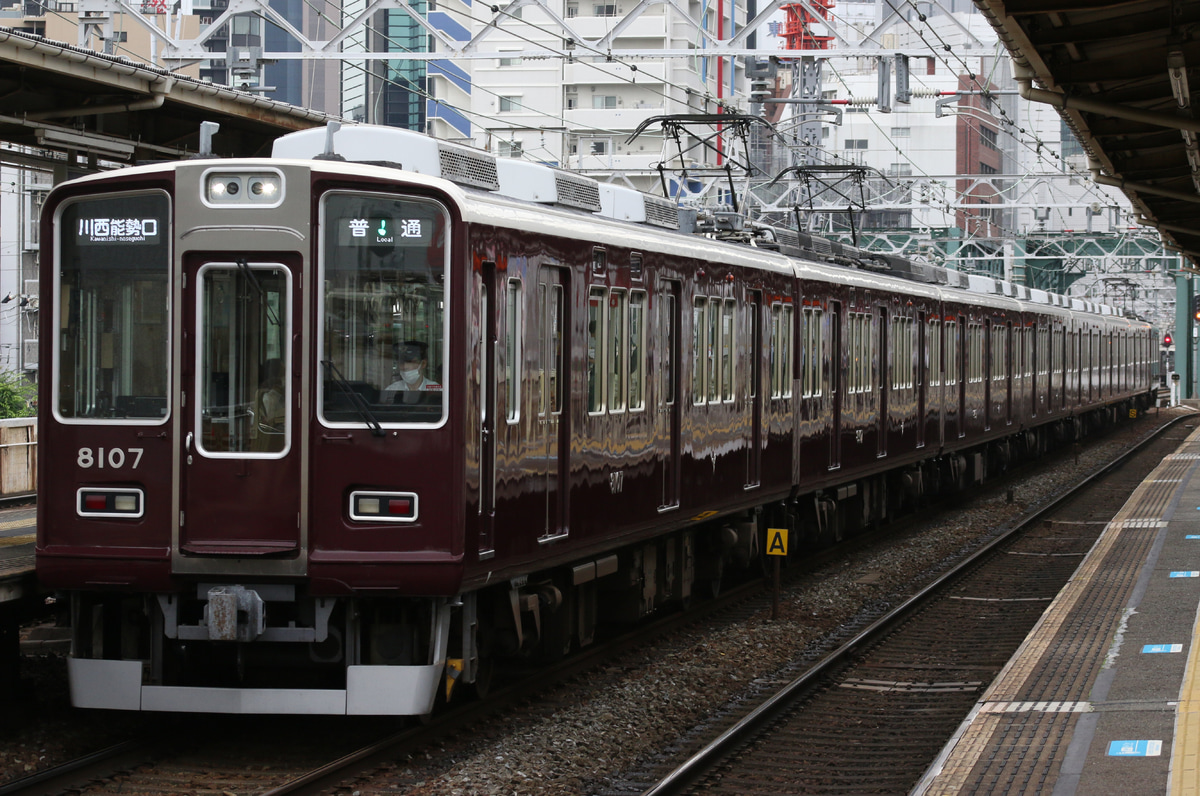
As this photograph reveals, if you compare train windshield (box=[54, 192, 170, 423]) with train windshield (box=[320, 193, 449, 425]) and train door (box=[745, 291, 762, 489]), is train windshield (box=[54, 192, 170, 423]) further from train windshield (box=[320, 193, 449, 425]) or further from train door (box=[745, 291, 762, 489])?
train door (box=[745, 291, 762, 489])

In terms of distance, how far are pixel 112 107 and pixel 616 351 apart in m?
4.50

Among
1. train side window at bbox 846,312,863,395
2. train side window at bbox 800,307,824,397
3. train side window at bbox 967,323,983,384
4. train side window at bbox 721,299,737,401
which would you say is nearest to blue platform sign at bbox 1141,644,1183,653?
train side window at bbox 721,299,737,401

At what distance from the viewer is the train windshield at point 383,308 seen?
24.3ft

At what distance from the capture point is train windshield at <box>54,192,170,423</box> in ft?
24.6

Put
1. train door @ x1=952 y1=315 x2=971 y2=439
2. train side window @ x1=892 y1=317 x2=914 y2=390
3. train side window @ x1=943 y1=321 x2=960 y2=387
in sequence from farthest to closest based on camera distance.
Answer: train door @ x1=952 y1=315 x2=971 y2=439 → train side window @ x1=943 y1=321 x2=960 y2=387 → train side window @ x1=892 y1=317 x2=914 y2=390

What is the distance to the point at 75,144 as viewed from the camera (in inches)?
430

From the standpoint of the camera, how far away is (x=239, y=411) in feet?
24.4

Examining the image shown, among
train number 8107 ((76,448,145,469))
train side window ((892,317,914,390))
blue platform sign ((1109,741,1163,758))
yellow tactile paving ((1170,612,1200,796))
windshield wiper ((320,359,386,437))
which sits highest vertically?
train side window ((892,317,914,390))

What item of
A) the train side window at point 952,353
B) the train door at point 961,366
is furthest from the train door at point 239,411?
the train door at point 961,366

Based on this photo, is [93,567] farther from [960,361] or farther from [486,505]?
[960,361]

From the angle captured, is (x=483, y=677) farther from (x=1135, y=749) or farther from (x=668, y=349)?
(x=1135, y=749)

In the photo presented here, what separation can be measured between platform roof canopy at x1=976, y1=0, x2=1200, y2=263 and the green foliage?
12.9m

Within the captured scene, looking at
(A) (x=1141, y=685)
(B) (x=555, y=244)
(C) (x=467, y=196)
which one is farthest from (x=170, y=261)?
(A) (x=1141, y=685)

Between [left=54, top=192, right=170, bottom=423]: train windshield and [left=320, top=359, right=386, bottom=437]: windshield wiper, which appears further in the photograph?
[left=54, top=192, right=170, bottom=423]: train windshield
